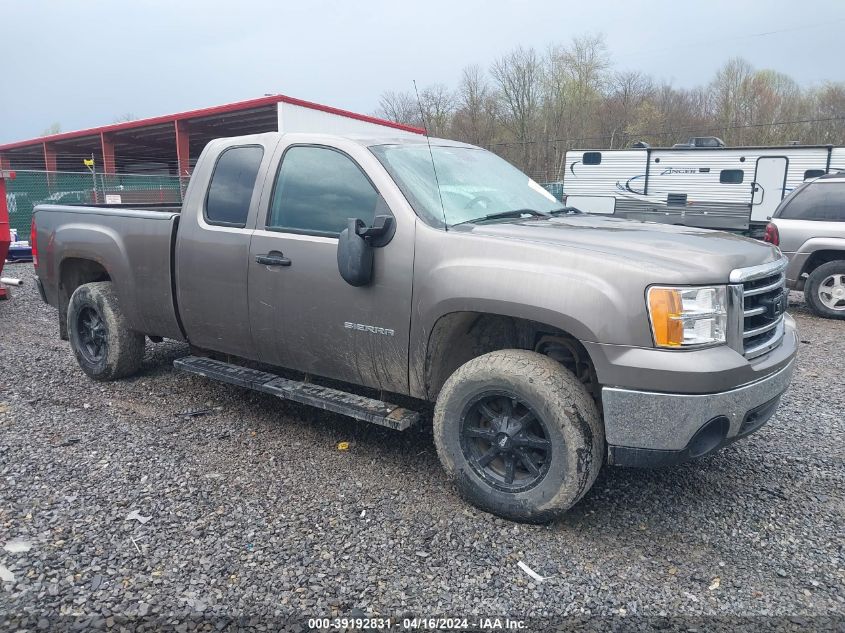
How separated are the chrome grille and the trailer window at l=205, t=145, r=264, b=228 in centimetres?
288

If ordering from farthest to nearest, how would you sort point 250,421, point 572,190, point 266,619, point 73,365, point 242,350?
point 572,190 < point 73,365 < point 250,421 < point 242,350 < point 266,619

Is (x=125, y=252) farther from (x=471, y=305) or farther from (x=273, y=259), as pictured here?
(x=471, y=305)

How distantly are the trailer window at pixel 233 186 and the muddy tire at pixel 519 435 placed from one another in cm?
188

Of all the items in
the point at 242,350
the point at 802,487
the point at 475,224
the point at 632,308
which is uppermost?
the point at 475,224

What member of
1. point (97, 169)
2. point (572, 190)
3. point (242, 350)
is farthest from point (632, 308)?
point (97, 169)

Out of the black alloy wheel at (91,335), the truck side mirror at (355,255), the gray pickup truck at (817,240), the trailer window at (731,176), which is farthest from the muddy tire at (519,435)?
the trailer window at (731,176)

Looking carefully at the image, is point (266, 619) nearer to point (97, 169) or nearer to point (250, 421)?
point (250, 421)

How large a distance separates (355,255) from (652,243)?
4.89 feet

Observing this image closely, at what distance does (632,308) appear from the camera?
2814 mm

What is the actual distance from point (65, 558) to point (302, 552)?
1038mm

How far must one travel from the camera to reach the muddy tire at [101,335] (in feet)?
16.9

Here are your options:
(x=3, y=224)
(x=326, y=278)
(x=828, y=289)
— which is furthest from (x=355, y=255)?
(x=828, y=289)

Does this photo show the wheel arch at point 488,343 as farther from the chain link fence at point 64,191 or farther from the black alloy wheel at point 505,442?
the chain link fence at point 64,191

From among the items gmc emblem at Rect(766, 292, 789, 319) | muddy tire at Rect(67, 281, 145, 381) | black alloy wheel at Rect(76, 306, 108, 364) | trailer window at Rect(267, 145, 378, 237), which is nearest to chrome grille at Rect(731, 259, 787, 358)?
gmc emblem at Rect(766, 292, 789, 319)
